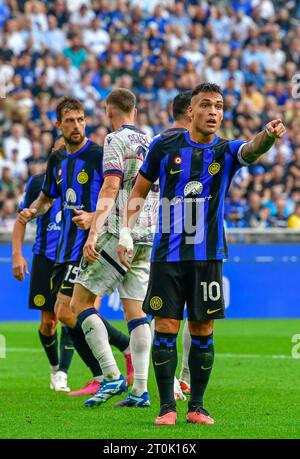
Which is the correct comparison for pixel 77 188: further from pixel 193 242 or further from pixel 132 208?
pixel 193 242

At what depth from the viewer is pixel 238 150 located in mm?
6848

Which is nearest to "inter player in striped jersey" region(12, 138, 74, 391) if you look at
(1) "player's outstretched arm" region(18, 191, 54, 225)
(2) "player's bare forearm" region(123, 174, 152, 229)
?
(1) "player's outstretched arm" region(18, 191, 54, 225)

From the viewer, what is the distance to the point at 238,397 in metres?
8.40

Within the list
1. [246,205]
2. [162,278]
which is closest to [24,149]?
[246,205]

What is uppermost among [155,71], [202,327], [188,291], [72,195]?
[155,71]

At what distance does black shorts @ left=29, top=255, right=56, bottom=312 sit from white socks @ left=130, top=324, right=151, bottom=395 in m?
1.83

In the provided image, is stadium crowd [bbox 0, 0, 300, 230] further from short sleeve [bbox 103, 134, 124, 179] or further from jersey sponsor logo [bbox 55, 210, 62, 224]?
short sleeve [bbox 103, 134, 124, 179]

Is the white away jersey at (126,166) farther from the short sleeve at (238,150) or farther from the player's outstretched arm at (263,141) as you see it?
the player's outstretched arm at (263,141)

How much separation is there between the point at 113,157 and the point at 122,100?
56 cm

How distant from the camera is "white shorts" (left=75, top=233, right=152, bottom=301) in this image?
25.6ft

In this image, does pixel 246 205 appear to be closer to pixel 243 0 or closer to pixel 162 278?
pixel 243 0

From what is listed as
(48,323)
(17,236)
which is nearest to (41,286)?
(48,323)

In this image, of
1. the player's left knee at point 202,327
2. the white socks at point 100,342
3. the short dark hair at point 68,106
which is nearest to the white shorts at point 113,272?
the white socks at point 100,342

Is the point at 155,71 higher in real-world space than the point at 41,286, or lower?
higher
